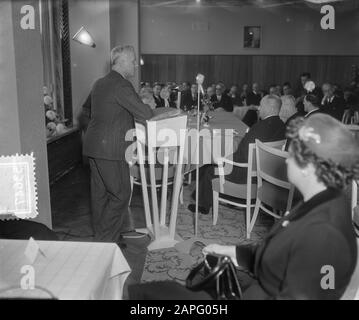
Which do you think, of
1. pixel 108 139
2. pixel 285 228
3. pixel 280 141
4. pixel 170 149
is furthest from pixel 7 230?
pixel 280 141

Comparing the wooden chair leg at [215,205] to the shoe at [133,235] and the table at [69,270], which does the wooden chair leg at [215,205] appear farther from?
the table at [69,270]

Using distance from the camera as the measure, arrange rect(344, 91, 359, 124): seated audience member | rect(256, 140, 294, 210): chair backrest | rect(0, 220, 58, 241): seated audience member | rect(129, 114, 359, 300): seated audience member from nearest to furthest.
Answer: rect(129, 114, 359, 300): seated audience member, rect(0, 220, 58, 241): seated audience member, rect(256, 140, 294, 210): chair backrest, rect(344, 91, 359, 124): seated audience member

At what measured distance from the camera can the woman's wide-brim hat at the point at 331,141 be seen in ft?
4.14

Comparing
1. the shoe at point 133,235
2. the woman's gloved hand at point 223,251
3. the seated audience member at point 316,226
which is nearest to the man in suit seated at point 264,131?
the shoe at point 133,235

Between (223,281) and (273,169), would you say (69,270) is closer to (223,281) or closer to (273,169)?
(223,281)

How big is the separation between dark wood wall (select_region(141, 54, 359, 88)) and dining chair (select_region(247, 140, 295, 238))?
9431 mm

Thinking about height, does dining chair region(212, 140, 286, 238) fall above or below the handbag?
below

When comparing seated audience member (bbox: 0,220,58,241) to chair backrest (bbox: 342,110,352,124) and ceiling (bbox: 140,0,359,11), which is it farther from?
ceiling (bbox: 140,0,359,11)

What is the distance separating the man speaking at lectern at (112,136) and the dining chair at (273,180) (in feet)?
3.03

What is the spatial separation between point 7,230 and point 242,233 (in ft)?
6.61

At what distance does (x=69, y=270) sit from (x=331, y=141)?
3.11 feet

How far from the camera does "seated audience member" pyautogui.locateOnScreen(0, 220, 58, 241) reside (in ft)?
7.69

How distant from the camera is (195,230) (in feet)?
11.8

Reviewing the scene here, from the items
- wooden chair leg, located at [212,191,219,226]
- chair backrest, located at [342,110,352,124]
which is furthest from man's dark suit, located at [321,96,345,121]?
wooden chair leg, located at [212,191,219,226]
